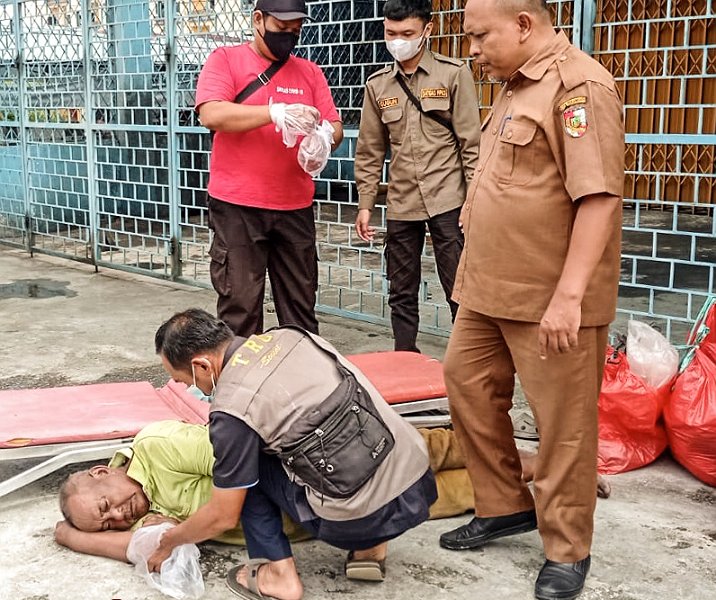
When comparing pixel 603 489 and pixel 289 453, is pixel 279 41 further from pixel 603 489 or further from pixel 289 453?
pixel 603 489

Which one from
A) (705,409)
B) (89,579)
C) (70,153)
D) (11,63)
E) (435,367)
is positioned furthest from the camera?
(11,63)

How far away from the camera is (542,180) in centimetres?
232

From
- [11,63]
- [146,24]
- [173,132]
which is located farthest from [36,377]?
[11,63]

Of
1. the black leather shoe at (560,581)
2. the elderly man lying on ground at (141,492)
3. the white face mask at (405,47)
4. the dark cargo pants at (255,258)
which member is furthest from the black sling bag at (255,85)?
the black leather shoe at (560,581)

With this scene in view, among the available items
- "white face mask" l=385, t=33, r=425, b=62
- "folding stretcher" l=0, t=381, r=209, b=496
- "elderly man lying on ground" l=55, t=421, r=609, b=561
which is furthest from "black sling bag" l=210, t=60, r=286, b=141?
"elderly man lying on ground" l=55, t=421, r=609, b=561

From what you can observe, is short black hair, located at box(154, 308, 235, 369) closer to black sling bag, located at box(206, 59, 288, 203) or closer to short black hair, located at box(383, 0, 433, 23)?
black sling bag, located at box(206, 59, 288, 203)

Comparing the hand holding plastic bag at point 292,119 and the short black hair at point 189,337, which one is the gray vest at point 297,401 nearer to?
the short black hair at point 189,337

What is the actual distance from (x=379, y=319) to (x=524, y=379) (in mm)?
3188

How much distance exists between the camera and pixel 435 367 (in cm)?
375

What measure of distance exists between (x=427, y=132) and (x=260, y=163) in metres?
0.80

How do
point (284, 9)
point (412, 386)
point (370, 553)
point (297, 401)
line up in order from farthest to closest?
1. point (284, 9)
2. point (412, 386)
3. point (370, 553)
4. point (297, 401)

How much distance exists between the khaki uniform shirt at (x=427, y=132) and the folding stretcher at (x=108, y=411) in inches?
28.9

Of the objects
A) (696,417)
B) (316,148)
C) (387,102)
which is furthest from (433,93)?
(696,417)

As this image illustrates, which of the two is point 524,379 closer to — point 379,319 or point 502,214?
point 502,214
